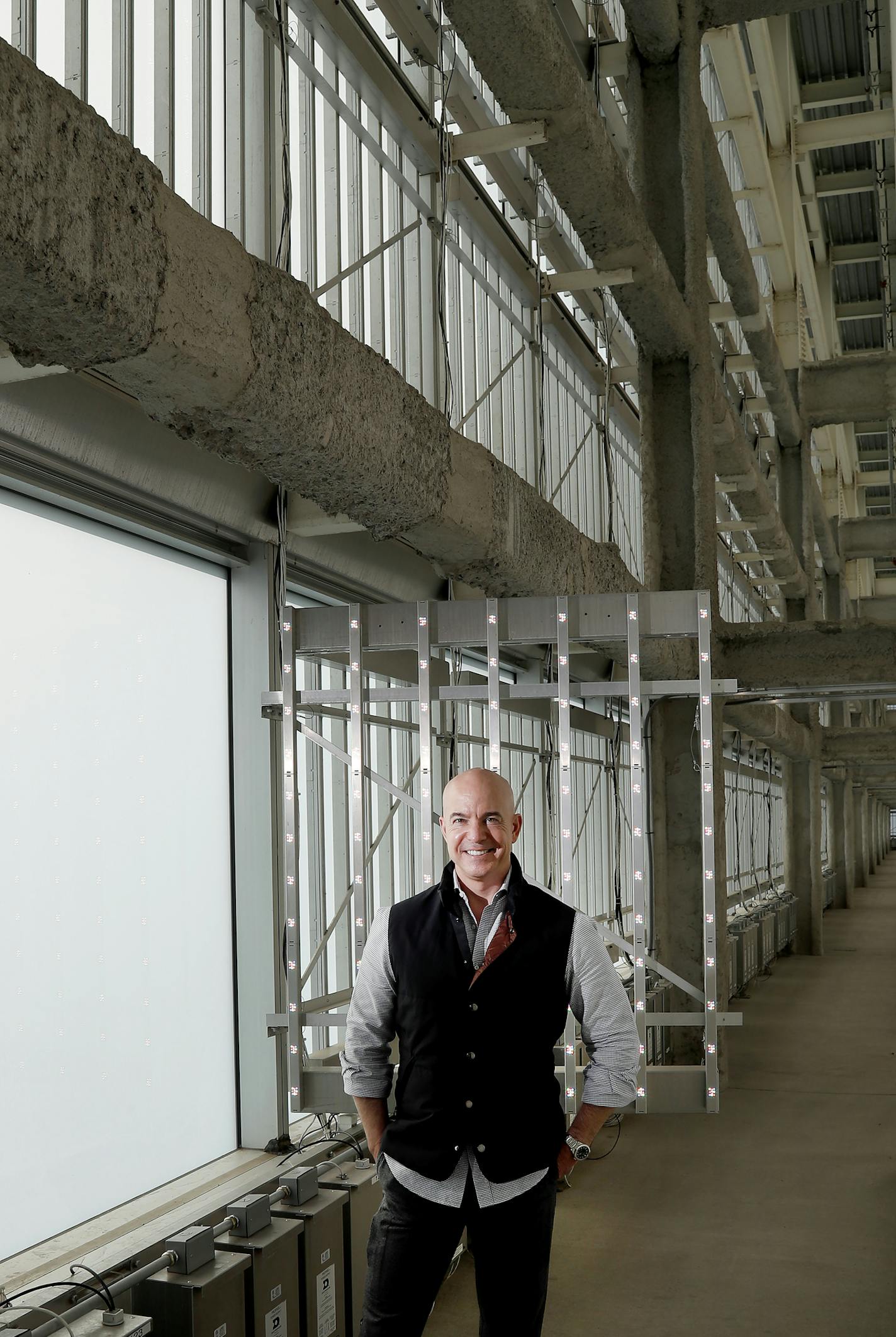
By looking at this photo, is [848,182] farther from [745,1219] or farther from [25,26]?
[25,26]

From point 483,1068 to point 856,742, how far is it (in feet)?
81.7

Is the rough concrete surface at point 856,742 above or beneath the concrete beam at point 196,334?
beneath

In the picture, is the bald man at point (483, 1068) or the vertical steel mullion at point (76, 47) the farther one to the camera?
the vertical steel mullion at point (76, 47)

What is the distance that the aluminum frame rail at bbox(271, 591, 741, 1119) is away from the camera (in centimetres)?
771

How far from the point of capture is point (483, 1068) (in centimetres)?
391

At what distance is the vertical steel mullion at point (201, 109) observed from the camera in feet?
26.7


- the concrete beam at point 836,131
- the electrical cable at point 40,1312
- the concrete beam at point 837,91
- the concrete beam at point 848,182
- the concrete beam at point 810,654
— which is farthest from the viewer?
the concrete beam at point 848,182

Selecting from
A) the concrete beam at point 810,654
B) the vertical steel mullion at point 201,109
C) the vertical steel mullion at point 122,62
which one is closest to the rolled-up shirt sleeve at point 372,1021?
the vertical steel mullion at point 122,62

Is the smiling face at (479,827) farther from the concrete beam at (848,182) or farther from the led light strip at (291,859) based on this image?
the concrete beam at (848,182)

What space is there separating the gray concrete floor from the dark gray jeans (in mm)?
3083

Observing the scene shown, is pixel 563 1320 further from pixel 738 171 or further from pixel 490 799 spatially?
pixel 738 171

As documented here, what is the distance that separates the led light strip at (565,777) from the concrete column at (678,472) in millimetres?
4963

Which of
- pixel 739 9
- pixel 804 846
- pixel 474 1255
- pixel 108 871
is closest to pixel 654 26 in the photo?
pixel 739 9

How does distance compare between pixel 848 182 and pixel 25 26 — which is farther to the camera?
pixel 848 182
